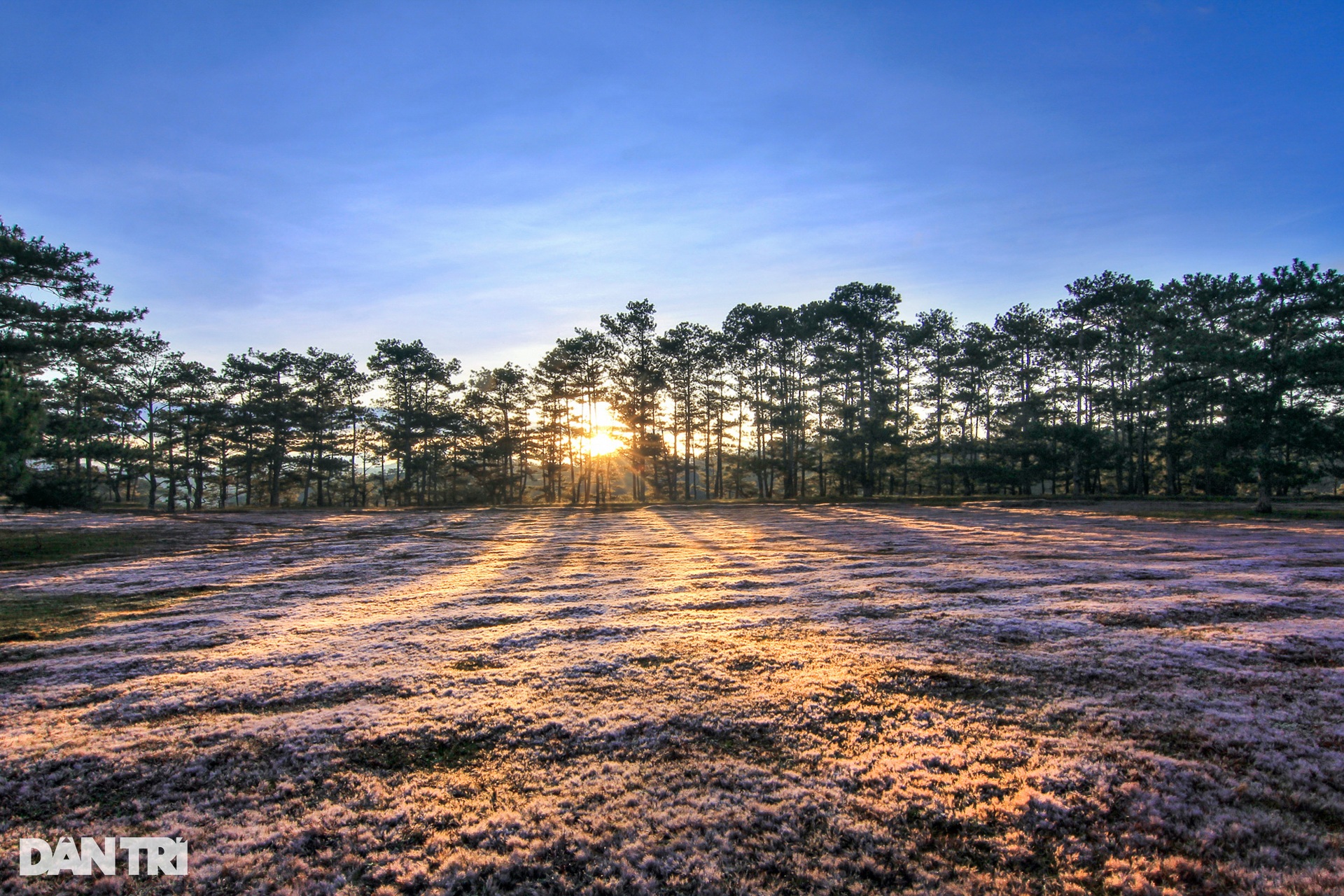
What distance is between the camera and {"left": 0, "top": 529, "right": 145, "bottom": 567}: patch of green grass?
16.0 m

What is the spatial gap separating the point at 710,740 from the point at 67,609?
464 inches

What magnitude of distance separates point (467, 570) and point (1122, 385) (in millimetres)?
60364

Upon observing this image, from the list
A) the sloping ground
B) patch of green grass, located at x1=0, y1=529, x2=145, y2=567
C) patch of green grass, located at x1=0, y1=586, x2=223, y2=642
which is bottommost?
patch of green grass, located at x1=0, y1=529, x2=145, y2=567

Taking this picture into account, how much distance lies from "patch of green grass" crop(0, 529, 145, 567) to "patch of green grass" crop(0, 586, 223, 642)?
24.9ft

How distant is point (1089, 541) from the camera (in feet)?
53.4

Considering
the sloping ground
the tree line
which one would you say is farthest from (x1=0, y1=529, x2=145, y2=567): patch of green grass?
the tree line

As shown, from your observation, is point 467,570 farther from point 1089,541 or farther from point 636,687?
point 1089,541

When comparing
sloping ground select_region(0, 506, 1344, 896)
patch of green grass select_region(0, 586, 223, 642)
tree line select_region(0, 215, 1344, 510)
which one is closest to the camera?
sloping ground select_region(0, 506, 1344, 896)

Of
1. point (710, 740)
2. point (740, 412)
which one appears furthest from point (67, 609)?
point (740, 412)

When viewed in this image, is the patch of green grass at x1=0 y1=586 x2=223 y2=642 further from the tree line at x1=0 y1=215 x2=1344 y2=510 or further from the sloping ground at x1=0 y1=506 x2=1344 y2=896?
the tree line at x1=0 y1=215 x2=1344 y2=510

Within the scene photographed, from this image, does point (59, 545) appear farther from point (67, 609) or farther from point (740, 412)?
point (740, 412)

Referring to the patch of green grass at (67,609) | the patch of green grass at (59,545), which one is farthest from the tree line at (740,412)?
the patch of green grass at (67,609)

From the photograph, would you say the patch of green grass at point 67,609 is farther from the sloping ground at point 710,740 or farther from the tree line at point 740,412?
the tree line at point 740,412

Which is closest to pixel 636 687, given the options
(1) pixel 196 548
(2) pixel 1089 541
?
(2) pixel 1089 541
